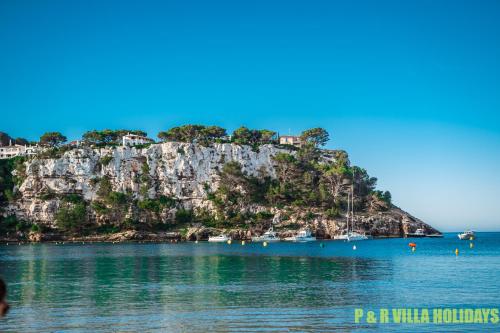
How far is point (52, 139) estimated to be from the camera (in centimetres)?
14100

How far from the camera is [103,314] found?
83.1 feet

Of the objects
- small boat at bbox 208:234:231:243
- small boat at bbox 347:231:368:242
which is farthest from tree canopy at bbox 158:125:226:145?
small boat at bbox 347:231:368:242

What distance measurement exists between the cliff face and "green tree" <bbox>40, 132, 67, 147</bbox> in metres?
16.6

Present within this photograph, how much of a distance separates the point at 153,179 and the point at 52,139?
35.5 m

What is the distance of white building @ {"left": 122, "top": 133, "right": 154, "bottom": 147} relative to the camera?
450 feet

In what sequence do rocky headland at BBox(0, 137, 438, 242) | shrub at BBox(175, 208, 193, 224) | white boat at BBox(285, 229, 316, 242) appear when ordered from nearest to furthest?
white boat at BBox(285, 229, 316, 242) → rocky headland at BBox(0, 137, 438, 242) → shrub at BBox(175, 208, 193, 224)

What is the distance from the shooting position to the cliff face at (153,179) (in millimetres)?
120188

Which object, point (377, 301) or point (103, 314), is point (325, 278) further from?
point (103, 314)

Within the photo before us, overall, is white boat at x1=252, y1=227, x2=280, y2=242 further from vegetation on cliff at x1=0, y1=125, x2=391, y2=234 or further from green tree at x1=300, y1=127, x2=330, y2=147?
green tree at x1=300, y1=127, x2=330, y2=147

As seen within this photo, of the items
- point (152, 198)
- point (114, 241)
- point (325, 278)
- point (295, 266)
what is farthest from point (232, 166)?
point (325, 278)

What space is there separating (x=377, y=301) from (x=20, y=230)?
10307 centimetres

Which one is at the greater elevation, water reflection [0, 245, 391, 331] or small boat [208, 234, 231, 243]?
water reflection [0, 245, 391, 331]

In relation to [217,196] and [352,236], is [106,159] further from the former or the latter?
[352,236]

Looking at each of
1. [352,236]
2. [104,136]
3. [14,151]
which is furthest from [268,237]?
[14,151]
